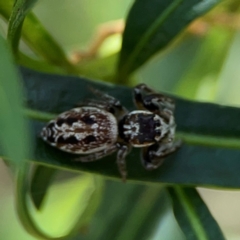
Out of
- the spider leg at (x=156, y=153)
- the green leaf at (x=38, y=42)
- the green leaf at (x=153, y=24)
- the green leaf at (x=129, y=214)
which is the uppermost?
the green leaf at (x=38, y=42)

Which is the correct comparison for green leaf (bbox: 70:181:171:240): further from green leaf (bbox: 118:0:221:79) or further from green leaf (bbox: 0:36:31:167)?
green leaf (bbox: 0:36:31:167)

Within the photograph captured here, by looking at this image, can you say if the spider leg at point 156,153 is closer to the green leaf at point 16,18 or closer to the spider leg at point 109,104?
the spider leg at point 109,104

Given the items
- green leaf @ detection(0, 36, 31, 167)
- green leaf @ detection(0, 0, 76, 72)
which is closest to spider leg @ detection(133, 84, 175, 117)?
green leaf @ detection(0, 0, 76, 72)

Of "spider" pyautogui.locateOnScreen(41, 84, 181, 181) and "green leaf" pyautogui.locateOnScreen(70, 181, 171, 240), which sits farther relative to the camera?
"green leaf" pyautogui.locateOnScreen(70, 181, 171, 240)

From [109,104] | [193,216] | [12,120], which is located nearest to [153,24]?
[109,104]

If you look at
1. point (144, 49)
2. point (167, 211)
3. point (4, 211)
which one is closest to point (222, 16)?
point (144, 49)

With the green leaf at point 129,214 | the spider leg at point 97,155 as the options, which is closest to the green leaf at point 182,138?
the spider leg at point 97,155

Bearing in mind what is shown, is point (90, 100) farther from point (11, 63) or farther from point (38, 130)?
point (11, 63)
